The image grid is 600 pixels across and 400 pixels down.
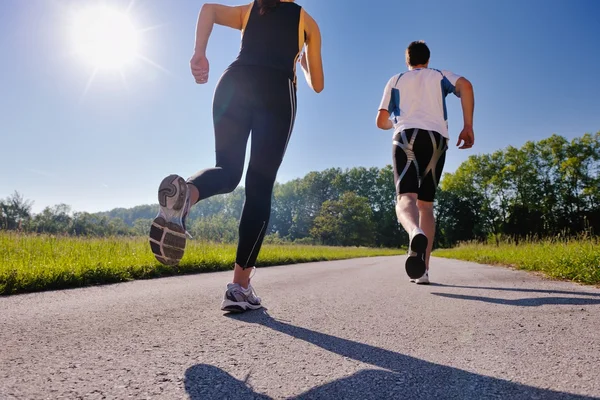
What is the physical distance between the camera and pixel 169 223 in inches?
74.1

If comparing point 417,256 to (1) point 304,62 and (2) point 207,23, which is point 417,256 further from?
(2) point 207,23

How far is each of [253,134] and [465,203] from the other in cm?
6821

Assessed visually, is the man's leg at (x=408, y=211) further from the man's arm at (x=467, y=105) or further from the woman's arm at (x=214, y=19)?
the woman's arm at (x=214, y=19)

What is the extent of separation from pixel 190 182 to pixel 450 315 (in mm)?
1746

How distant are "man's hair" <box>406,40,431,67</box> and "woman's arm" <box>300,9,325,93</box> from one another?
70.2 inches

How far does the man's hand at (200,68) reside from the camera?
238 cm

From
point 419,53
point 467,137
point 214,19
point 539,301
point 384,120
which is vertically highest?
point 419,53

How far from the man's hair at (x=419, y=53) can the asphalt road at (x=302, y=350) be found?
A: 272cm

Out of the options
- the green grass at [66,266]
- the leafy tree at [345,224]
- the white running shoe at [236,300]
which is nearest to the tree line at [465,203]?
the leafy tree at [345,224]

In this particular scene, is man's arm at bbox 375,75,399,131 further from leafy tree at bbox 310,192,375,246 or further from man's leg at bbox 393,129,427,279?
leafy tree at bbox 310,192,375,246

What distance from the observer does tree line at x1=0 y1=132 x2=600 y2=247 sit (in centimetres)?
4738

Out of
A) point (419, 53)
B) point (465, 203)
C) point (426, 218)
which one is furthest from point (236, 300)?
point (465, 203)

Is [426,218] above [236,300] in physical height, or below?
above

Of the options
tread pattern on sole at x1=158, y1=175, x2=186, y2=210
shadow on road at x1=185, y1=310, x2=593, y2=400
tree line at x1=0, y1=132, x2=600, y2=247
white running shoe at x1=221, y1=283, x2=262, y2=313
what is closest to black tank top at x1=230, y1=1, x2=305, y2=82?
tread pattern on sole at x1=158, y1=175, x2=186, y2=210
